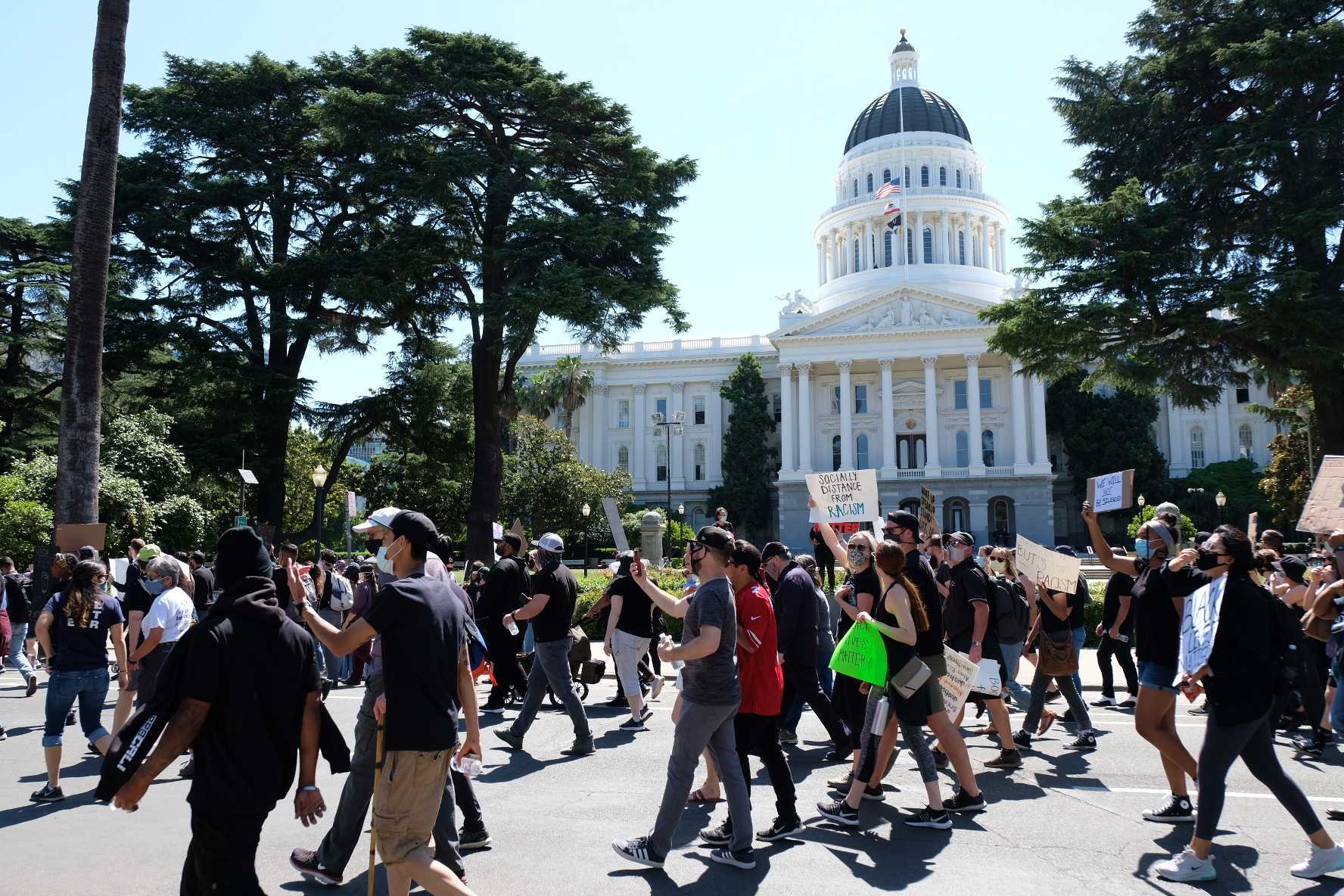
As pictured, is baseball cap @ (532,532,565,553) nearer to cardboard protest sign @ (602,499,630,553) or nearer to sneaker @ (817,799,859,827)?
cardboard protest sign @ (602,499,630,553)

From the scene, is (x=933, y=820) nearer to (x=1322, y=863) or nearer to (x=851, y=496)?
(x=1322, y=863)

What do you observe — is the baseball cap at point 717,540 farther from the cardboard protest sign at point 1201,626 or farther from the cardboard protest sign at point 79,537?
the cardboard protest sign at point 79,537

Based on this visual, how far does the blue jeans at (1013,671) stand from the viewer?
29.7ft

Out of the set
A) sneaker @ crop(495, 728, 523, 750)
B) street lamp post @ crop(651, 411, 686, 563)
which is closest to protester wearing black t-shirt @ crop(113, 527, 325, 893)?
sneaker @ crop(495, 728, 523, 750)

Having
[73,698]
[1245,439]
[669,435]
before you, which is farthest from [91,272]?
[1245,439]

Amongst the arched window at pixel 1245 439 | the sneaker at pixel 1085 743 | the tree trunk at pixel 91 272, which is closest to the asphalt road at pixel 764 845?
the sneaker at pixel 1085 743

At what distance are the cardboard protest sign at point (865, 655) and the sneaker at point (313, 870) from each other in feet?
10.5

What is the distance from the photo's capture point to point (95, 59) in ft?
46.6

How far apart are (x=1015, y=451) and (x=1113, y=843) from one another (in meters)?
59.4

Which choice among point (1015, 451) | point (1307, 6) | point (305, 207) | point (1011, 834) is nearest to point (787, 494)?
point (1015, 451)

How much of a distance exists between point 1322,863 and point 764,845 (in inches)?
115

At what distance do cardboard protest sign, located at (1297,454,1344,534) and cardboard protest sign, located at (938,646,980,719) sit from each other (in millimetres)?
3838

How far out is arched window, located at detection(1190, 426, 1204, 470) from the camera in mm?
68562

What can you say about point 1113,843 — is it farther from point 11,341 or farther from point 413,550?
point 11,341
